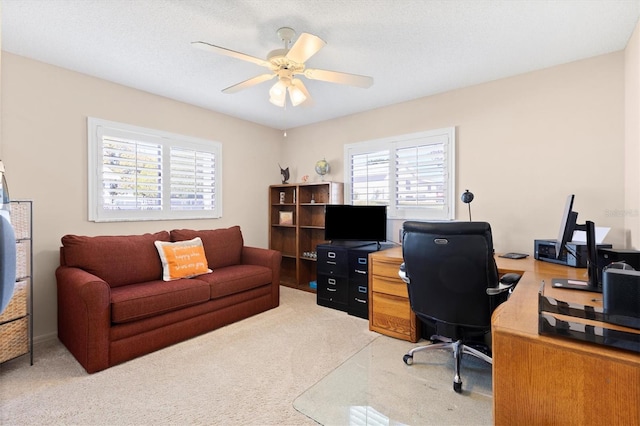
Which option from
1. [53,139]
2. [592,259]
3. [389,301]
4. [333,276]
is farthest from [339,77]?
[53,139]

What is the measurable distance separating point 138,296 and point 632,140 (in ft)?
13.2

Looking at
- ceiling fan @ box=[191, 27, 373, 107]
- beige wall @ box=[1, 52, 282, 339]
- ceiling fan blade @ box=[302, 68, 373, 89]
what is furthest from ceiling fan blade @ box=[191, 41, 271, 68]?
beige wall @ box=[1, 52, 282, 339]

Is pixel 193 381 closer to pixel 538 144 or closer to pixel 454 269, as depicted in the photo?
pixel 454 269

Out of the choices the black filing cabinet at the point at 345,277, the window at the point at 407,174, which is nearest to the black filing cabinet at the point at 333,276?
the black filing cabinet at the point at 345,277

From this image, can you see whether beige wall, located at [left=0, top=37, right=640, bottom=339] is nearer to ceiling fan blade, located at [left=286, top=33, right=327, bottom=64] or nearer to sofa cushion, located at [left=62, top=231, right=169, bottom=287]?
sofa cushion, located at [left=62, top=231, right=169, bottom=287]

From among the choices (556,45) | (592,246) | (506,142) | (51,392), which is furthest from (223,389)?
(556,45)

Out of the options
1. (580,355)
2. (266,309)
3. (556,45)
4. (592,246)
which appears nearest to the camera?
(580,355)

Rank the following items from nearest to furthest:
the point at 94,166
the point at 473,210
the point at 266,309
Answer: the point at 94,166 < the point at 473,210 < the point at 266,309

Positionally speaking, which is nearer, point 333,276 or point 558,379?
point 558,379

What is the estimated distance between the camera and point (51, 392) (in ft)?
6.36

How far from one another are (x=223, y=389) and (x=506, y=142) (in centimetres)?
332

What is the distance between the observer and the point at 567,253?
2.29 meters

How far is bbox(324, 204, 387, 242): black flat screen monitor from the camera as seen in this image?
11.7ft

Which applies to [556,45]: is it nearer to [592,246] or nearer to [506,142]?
[506,142]
